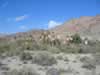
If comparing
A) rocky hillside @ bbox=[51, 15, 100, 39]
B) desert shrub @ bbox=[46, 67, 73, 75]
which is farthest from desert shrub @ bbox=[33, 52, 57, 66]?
rocky hillside @ bbox=[51, 15, 100, 39]

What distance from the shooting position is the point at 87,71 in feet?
40.4

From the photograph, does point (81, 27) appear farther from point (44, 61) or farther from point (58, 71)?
point (58, 71)

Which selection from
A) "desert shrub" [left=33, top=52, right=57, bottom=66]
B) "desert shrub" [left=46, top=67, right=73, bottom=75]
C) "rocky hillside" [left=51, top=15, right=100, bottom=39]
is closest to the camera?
"desert shrub" [left=46, top=67, right=73, bottom=75]

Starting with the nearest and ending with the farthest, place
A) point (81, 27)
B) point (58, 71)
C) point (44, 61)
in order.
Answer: point (58, 71) < point (44, 61) < point (81, 27)

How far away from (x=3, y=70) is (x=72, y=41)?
16180 millimetres

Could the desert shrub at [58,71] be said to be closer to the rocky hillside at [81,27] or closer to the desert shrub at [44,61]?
the desert shrub at [44,61]

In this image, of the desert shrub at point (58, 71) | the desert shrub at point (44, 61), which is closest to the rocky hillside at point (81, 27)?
the desert shrub at point (44, 61)

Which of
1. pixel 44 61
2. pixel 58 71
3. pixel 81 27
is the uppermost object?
pixel 81 27

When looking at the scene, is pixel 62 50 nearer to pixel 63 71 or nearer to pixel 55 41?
pixel 55 41

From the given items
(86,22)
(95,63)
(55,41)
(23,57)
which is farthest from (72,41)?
(86,22)

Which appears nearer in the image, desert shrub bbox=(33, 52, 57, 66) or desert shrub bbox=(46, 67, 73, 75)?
desert shrub bbox=(46, 67, 73, 75)

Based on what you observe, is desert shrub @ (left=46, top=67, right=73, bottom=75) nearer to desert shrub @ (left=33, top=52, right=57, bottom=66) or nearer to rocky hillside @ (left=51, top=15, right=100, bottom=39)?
desert shrub @ (left=33, top=52, right=57, bottom=66)

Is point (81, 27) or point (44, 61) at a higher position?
point (81, 27)

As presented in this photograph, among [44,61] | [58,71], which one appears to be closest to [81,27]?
[44,61]
